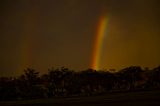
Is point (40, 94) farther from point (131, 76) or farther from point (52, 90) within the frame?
point (131, 76)

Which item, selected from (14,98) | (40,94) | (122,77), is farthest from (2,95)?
(122,77)

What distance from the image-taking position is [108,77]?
195 m

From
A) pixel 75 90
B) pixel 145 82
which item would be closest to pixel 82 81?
pixel 75 90

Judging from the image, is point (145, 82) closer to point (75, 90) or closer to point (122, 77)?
point (122, 77)

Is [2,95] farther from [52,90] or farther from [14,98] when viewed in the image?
[52,90]

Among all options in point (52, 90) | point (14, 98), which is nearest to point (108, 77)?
point (52, 90)

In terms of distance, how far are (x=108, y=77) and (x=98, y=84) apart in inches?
339

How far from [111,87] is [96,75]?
11645 mm

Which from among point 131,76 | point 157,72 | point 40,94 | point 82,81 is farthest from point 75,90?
point 157,72

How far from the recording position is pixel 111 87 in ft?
627

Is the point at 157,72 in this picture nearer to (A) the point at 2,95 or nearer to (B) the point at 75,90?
(B) the point at 75,90

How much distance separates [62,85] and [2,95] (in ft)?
112

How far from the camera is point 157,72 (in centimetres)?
19112

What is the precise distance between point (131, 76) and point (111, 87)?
614 inches
